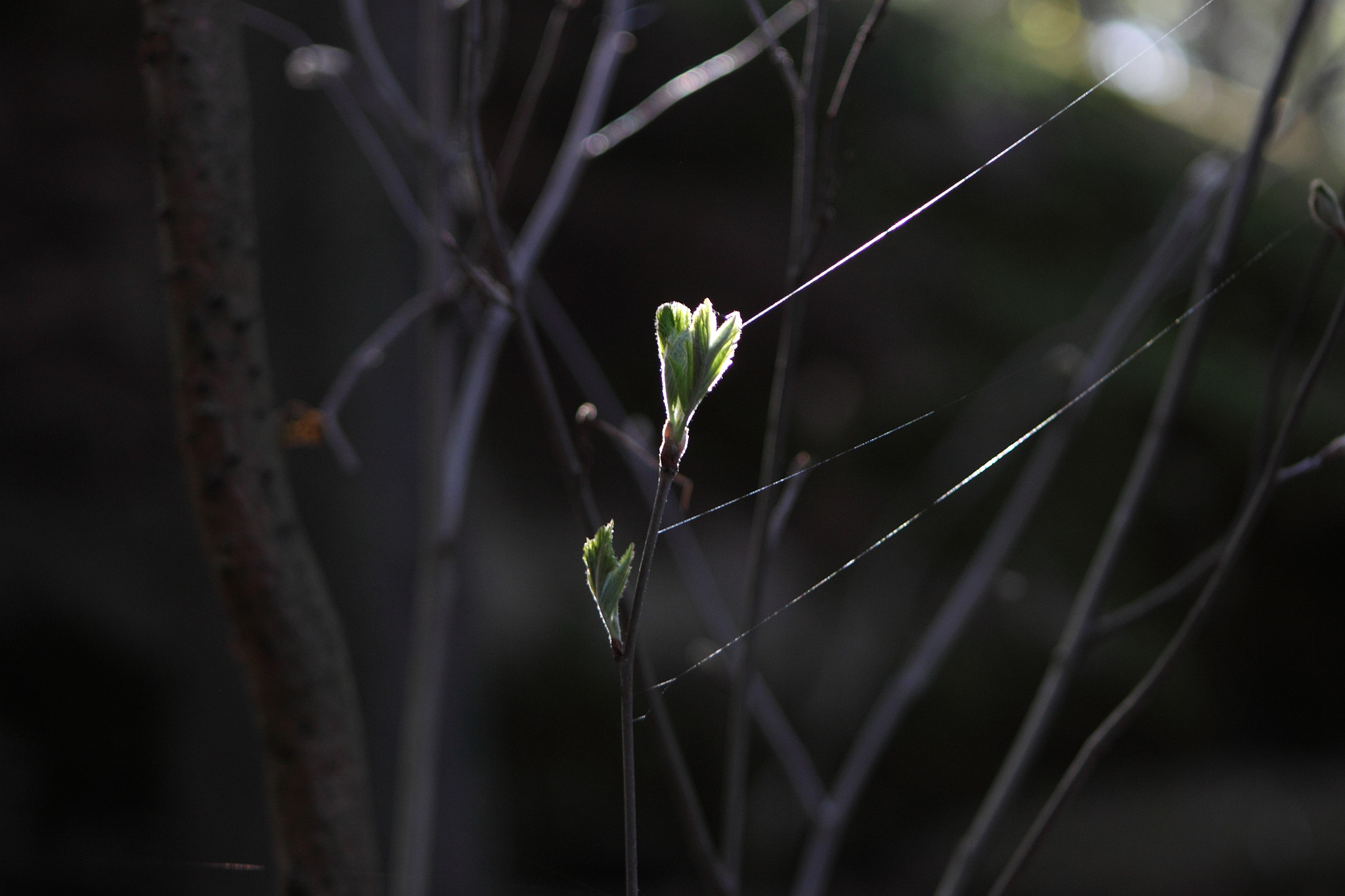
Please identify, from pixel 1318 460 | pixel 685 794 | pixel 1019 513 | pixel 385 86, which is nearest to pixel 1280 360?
pixel 1318 460

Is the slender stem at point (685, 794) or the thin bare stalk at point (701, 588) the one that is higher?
the thin bare stalk at point (701, 588)

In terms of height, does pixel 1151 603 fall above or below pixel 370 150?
below

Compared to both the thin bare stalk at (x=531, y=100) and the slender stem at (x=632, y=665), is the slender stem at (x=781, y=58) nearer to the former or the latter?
the thin bare stalk at (x=531, y=100)

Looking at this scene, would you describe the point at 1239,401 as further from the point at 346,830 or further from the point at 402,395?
the point at 346,830

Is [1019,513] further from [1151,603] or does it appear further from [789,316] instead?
[789,316]

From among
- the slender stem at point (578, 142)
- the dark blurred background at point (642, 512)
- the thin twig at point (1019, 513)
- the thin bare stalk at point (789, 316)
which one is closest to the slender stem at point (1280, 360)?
the thin twig at point (1019, 513)

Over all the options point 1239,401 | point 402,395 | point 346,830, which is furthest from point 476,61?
point 1239,401

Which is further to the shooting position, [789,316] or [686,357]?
[789,316]
